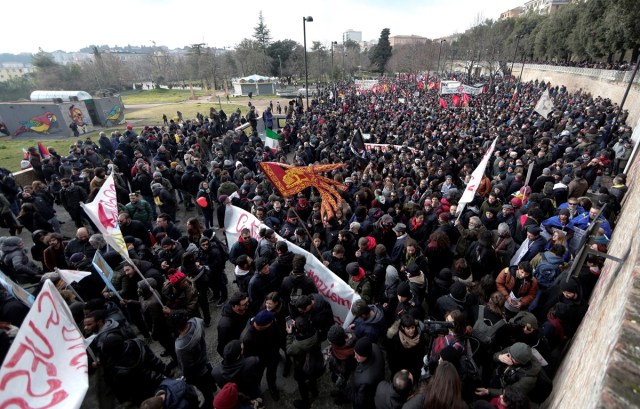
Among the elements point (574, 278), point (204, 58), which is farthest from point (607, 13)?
point (204, 58)

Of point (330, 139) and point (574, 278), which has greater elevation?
point (574, 278)

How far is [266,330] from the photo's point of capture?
12.6 ft

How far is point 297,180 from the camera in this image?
21.6ft

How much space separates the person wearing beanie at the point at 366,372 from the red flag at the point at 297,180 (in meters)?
3.34

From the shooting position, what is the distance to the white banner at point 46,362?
239cm

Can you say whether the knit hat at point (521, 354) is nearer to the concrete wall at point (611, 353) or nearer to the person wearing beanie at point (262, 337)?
the concrete wall at point (611, 353)

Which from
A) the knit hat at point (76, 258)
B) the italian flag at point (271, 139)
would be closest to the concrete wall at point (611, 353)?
the knit hat at point (76, 258)

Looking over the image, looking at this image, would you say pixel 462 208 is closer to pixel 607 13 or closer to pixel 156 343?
pixel 156 343

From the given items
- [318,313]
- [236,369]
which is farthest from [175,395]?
[318,313]

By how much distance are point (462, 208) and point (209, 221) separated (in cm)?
672

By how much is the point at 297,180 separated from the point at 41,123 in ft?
95.2

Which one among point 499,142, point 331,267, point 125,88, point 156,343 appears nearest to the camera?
point 331,267

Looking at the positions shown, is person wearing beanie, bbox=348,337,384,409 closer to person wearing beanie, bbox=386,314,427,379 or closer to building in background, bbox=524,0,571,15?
person wearing beanie, bbox=386,314,427,379

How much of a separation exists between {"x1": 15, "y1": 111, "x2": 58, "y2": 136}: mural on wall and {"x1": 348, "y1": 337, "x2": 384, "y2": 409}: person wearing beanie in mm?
31572
